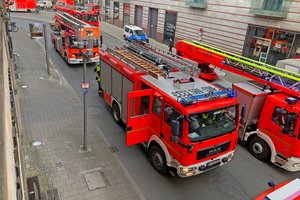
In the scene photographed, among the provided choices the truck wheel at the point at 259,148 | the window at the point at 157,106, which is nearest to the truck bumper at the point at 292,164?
the truck wheel at the point at 259,148

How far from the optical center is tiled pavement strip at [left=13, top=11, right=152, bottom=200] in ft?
25.5

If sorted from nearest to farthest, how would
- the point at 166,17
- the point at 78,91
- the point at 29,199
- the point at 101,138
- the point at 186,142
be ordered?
the point at 29,199 → the point at 186,142 → the point at 101,138 → the point at 78,91 → the point at 166,17

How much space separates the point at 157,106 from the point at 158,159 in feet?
5.88

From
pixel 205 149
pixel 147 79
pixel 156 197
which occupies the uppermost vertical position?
pixel 147 79

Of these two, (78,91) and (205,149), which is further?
(78,91)

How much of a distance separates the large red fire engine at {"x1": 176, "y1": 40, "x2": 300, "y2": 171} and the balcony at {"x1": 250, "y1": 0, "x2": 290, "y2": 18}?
950cm

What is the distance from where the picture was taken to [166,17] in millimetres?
28766

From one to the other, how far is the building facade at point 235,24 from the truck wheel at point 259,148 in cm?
1153

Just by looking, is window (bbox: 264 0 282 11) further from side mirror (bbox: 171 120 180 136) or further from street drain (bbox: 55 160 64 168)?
street drain (bbox: 55 160 64 168)

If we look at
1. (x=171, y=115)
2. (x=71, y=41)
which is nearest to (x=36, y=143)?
(x=171, y=115)

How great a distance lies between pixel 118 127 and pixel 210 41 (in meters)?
16.0

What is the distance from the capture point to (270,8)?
18.8 m

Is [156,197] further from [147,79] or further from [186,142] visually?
[147,79]

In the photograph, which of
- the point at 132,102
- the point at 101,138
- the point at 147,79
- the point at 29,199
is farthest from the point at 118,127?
the point at 29,199
